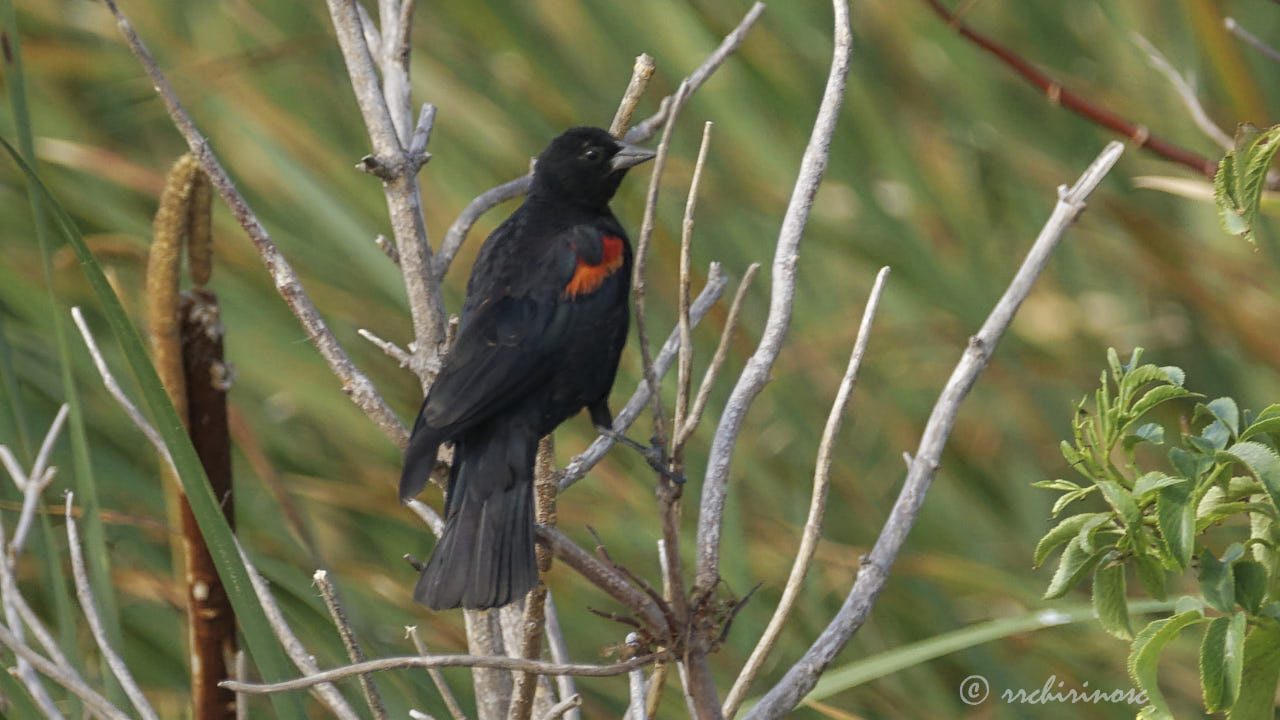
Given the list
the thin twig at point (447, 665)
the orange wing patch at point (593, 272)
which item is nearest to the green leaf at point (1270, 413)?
the thin twig at point (447, 665)

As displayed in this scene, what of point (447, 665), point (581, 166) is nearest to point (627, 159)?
point (581, 166)

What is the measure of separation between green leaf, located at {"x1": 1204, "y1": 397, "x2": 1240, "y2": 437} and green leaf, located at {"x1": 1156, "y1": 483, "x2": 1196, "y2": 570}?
50 mm

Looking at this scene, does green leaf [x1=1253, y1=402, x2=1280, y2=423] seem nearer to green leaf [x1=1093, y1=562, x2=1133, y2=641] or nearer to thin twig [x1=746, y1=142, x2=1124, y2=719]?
green leaf [x1=1093, y1=562, x2=1133, y2=641]

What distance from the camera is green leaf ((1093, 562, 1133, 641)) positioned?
94 cm

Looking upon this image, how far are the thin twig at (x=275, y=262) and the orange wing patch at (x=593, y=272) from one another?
623 millimetres

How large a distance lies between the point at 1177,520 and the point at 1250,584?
83 millimetres

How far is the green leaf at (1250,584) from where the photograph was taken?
0.89 m

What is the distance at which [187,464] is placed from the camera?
→ 3.71ft

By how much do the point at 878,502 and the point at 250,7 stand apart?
1.77 meters

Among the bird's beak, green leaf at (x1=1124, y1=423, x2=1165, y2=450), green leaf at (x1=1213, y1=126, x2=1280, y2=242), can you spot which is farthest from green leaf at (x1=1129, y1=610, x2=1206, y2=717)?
the bird's beak

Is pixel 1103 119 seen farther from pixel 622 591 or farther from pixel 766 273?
pixel 622 591

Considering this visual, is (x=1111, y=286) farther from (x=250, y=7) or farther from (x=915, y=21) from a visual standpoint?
(x=250, y=7)

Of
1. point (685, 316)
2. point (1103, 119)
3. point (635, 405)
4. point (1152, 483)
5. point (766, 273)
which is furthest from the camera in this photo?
point (766, 273)

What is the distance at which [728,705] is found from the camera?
1237mm
